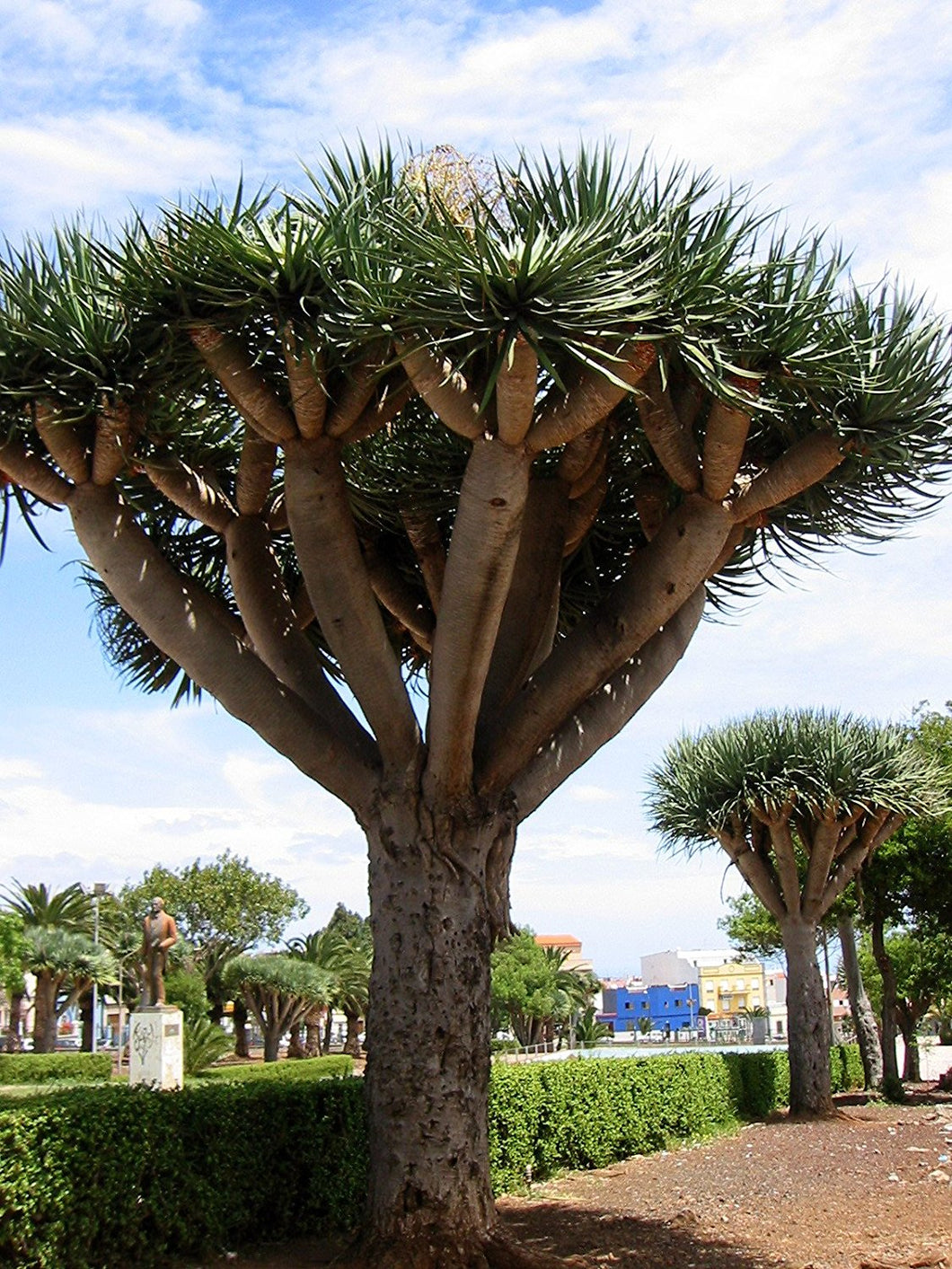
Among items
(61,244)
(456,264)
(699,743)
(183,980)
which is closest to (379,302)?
(456,264)

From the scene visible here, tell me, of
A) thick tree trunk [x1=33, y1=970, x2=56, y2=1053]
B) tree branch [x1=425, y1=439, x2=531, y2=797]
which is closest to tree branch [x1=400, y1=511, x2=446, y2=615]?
tree branch [x1=425, y1=439, x2=531, y2=797]

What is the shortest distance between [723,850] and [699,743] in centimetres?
161

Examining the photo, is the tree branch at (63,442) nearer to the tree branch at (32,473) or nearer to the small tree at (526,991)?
the tree branch at (32,473)

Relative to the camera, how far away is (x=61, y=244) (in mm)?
6938

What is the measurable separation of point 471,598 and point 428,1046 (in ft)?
8.17

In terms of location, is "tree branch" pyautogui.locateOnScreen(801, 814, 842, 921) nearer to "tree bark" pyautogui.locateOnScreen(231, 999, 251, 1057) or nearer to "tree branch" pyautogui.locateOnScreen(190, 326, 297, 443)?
"tree branch" pyautogui.locateOnScreen(190, 326, 297, 443)

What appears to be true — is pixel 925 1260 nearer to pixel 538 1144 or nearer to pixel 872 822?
pixel 538 1144

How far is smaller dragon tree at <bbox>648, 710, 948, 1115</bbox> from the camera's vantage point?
1712 centimetres

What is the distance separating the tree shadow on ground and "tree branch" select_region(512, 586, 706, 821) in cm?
280

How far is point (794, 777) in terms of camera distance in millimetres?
17312

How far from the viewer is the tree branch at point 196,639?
7109mm

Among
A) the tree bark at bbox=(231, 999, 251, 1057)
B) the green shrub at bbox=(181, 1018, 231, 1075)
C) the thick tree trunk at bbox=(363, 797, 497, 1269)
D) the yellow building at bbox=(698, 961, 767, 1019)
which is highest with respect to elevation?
the thick tree trunk at bbox=(363, 797, 497, 1269)

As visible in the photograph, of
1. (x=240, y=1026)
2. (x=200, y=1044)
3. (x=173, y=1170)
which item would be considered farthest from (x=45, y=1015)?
(x=173, y=1170)

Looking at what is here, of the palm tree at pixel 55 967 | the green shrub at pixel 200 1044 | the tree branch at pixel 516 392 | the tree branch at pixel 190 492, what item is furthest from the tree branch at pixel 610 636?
the palm tree at pixel 55 967
